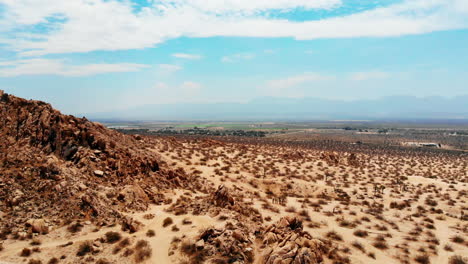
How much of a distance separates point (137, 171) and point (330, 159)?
27633 millimetres

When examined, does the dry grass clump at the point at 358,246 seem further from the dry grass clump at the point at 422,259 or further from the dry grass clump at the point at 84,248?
the dry grass clump at the point at 84,248

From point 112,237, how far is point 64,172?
6.74 metres

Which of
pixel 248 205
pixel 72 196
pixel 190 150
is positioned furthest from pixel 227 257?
pixel 190 150

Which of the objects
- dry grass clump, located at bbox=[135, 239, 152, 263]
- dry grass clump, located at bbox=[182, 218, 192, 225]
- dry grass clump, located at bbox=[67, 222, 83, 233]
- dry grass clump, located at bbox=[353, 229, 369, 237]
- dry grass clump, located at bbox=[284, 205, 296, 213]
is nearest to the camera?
dry grass clump, located at bbox=[135, 239, 152, 263]

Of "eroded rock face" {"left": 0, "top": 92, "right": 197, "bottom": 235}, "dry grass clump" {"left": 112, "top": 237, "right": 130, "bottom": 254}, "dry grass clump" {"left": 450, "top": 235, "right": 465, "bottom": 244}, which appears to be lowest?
"dry grass clump" {"left": 450, "top": 235, "right": 465, "bottom": 244}

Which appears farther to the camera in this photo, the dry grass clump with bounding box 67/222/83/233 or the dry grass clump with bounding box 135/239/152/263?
the dry grass clump with bounding box 67/222/83/233

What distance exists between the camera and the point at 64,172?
17.0 m

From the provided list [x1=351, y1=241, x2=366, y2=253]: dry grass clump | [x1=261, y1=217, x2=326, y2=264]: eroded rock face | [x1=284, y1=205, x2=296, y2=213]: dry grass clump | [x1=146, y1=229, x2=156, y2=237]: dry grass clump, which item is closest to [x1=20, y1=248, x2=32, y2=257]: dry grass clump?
[x1=146, y1=229, x2=156, y2=237]: dry grass clump

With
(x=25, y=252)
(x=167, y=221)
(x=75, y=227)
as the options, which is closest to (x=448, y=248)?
(x=167, y=221)

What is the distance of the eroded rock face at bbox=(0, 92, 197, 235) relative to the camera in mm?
14844

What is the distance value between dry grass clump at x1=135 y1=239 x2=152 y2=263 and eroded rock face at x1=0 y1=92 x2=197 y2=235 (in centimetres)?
302

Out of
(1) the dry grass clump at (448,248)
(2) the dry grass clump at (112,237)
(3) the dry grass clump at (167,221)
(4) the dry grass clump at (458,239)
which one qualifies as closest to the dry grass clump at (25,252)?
(2) the dry grass clump at (112,237)

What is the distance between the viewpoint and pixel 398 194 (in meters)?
24.2

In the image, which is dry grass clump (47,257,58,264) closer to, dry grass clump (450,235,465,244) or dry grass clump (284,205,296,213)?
dry grass clump (284,205,296,213)
